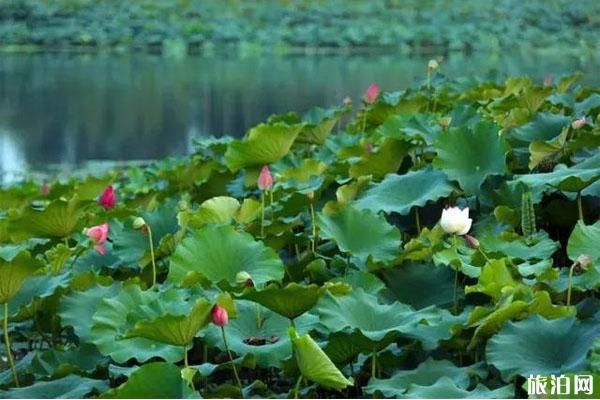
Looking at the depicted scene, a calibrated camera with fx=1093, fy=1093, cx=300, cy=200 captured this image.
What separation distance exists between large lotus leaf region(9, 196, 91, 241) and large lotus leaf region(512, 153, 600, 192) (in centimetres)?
72

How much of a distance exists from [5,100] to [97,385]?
8475 mm

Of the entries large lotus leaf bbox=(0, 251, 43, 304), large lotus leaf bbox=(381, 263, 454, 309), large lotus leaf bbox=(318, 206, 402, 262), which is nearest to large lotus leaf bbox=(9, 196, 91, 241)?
large lotus leaf bbox=(0, 251, 43, 304)

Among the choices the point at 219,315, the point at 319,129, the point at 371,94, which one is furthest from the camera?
the point at 371,94

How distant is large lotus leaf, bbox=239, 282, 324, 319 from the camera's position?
1.29m

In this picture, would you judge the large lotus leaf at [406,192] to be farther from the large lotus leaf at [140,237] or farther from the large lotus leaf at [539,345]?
the large lotus leaf at [539,345]

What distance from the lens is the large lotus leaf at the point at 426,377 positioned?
1.28 metres

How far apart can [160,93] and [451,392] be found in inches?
359

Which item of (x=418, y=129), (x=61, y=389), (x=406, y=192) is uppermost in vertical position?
(x=418, y=129)

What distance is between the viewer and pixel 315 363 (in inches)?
47.8

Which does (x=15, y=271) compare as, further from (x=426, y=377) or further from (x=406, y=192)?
(x=406, y=192)

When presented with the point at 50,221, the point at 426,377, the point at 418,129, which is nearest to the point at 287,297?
the point at 426,377

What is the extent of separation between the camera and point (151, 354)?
4.37 ft

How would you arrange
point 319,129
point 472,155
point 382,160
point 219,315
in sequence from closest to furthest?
point 219,315, point 472,155, point 382,160, point 319,129

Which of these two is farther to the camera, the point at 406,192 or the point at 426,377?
the point at 406,192
